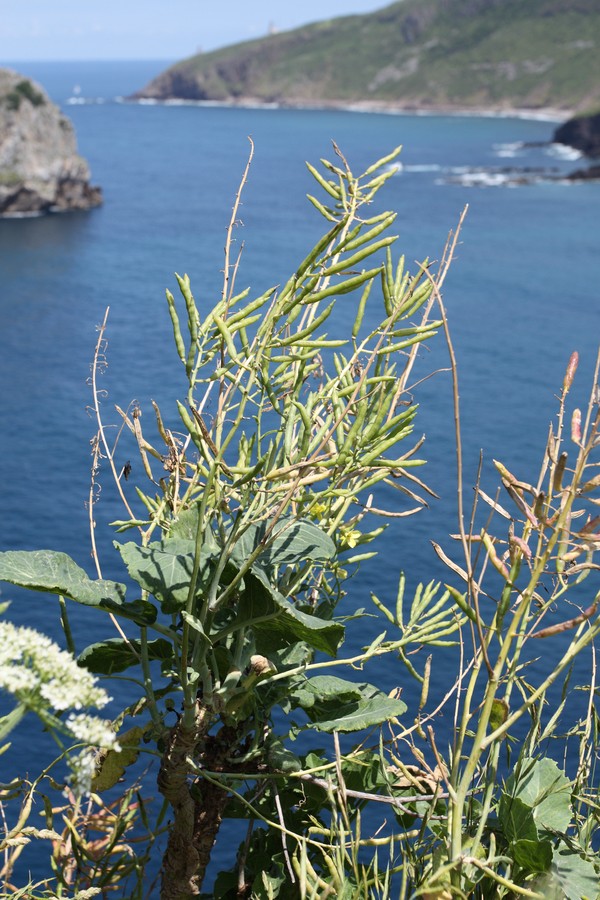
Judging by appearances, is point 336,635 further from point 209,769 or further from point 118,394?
point 118,394

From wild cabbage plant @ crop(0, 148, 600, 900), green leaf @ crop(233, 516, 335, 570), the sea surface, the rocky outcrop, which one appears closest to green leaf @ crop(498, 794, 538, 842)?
wild cabbage plant @ crop(0, 148, 600, 900)

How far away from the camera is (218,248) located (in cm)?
4678

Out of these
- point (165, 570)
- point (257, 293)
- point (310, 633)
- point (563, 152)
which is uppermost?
point (165, 570)

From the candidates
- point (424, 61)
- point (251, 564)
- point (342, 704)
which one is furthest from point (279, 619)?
point (424, 61)

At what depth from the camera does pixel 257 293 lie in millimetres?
35750

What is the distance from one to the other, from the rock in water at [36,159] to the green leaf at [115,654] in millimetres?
56855

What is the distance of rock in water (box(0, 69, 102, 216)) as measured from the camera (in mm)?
57969

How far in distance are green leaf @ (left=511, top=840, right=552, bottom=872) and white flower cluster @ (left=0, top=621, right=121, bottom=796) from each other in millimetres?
1562

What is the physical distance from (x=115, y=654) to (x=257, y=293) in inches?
1279

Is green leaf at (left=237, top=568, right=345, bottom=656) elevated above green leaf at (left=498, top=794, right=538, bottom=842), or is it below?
above

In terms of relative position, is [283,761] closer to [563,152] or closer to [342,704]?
[342,704]

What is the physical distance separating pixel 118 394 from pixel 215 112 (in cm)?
11598

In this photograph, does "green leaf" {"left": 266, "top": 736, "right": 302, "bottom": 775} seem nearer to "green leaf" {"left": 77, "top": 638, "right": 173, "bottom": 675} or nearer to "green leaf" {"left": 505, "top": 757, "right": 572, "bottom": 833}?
"green leaf" {"left": 77, "top": 638, "right": 173, "bottom": 675}

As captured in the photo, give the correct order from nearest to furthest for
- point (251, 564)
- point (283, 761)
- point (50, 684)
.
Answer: point (50, 684) < point (251, 564) < point (283, 761)
